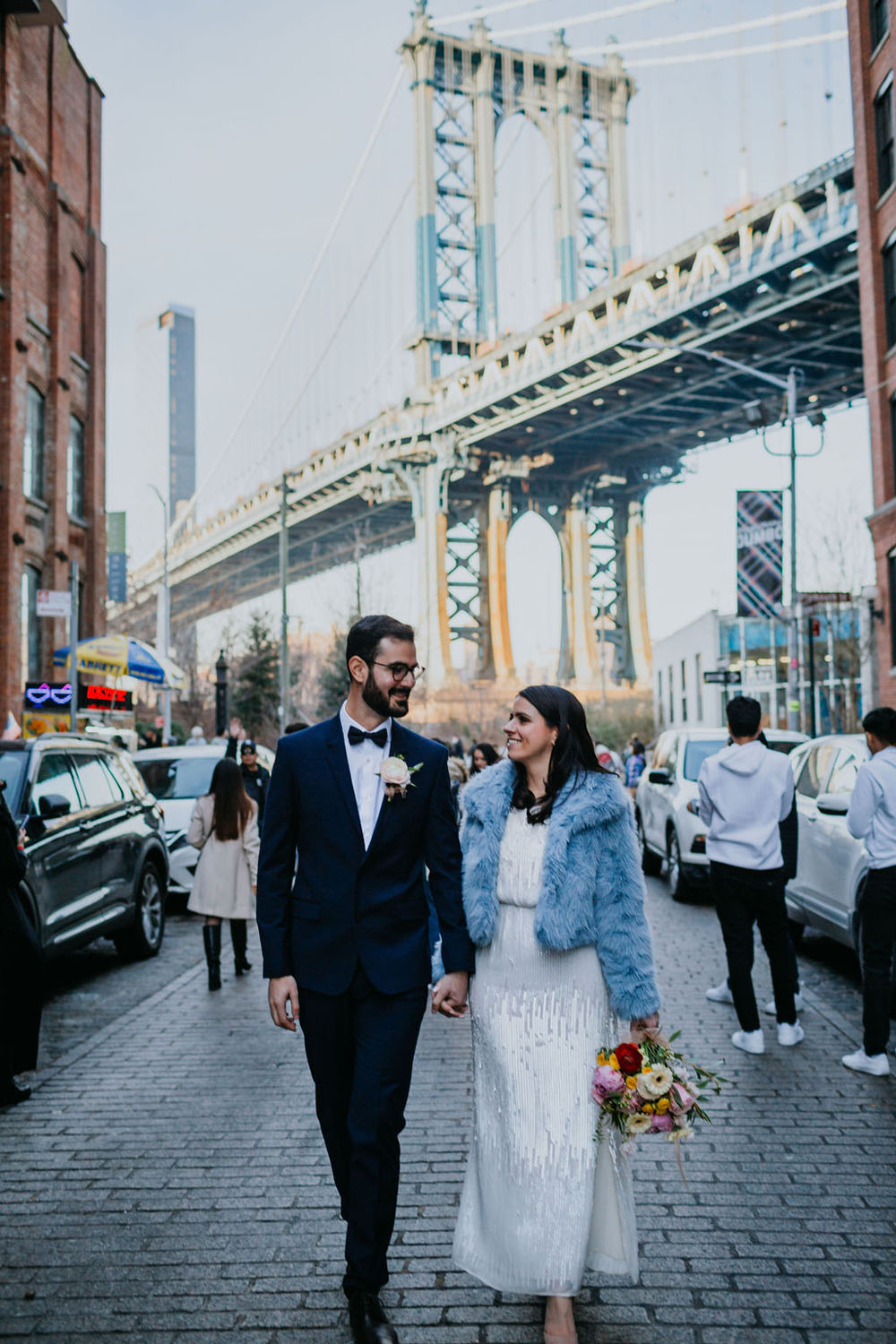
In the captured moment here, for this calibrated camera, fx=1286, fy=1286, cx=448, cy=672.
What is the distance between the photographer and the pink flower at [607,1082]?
10.8ft

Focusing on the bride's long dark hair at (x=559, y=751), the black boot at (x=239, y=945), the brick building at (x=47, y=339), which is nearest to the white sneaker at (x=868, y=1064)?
the bride's long dark hair at (x=559, y=751)

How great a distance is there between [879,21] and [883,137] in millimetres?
2308

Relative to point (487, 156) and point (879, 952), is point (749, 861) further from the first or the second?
point (487, 156)

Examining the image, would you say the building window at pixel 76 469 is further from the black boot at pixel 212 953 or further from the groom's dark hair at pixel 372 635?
the groom's dark hair at pixel 372 635

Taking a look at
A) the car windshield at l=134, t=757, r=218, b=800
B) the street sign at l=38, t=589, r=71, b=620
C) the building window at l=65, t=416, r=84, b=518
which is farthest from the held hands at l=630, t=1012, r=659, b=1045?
the building window at l=65, t=416, r=84, b=518

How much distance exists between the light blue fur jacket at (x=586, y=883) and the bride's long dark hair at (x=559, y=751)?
0.03 metres

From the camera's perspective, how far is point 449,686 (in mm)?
55688

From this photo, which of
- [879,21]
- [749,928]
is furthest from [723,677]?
[749,928]

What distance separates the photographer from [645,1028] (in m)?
3.43

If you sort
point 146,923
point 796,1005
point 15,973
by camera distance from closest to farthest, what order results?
point 15,973, point 796,1005, point 146,923

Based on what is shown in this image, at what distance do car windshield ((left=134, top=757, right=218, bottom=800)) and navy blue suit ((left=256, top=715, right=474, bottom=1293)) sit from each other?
10.7 m

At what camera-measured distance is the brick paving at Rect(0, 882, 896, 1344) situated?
345cm

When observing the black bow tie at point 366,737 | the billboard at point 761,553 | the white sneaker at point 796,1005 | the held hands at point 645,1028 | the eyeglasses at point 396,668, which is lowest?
the white sneaker at point 796,1005

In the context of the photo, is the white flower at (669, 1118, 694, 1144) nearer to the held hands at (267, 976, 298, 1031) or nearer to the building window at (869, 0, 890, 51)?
the held hands at (267, 976, 298, 1031)
